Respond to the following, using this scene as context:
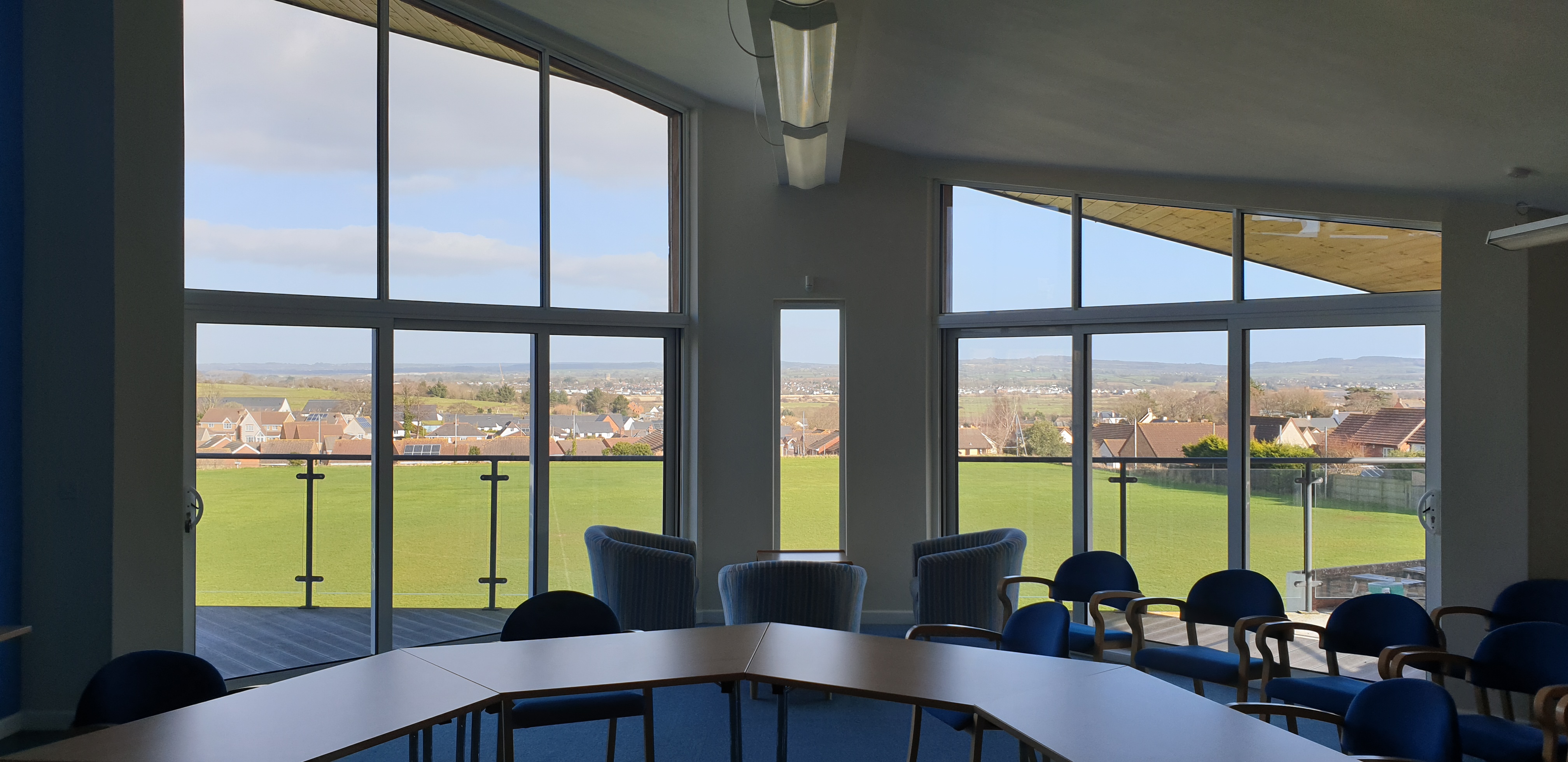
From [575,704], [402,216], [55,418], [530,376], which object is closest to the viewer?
[575,704]

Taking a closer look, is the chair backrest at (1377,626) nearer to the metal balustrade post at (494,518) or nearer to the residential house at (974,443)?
the residential house at (974,443)

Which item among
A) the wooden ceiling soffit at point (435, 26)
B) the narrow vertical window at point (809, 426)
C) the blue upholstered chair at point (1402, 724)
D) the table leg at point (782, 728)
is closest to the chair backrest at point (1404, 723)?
the blue upholstered chair at point (1402, 724)

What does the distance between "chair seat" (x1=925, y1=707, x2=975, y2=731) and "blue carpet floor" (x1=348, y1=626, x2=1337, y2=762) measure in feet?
2.64

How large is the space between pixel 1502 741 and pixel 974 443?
399cm

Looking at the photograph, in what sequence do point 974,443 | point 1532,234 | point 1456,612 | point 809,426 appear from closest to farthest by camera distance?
point 1532,234 < point 1456,612 < point 974,443 < point 809,426

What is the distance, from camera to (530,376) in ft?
21.7

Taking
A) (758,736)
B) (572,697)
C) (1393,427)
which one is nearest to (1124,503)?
(1393,427)

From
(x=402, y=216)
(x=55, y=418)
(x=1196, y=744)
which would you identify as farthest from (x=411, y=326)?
(x=1196, y=744)

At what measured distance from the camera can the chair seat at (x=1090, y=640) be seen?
504 cm

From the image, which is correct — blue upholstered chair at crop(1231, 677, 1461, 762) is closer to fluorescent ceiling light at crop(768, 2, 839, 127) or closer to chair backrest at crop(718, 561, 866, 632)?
chair backrest at crop(718, 561, 866, 632)

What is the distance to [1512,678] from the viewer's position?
402 centimetres

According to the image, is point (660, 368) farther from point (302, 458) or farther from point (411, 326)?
point (302, 458)

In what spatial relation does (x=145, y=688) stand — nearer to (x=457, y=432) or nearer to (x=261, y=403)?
(x=261, y=403)

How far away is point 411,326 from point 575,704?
320cm
